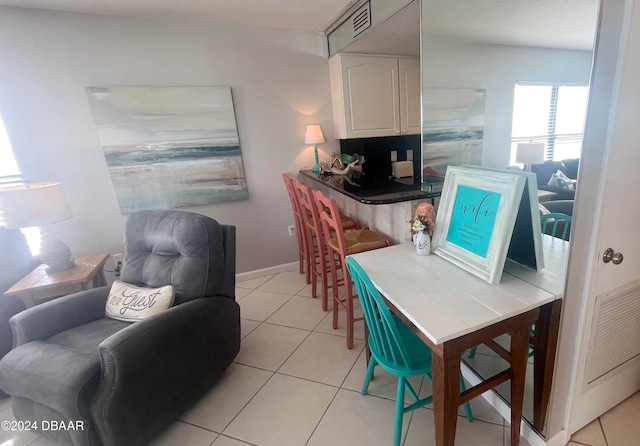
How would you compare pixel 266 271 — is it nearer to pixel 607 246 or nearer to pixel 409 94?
pixel 409 94

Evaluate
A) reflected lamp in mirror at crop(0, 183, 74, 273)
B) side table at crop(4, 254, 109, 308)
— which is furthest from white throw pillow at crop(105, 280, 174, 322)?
reflected lamp in mirror at crop(0, 183, 74, 273)

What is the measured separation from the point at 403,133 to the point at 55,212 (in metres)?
2.93

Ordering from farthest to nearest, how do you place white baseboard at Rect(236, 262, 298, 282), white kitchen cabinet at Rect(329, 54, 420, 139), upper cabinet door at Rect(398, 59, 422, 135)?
white baseboard at Rect(236, 262, 298, 282) < upper cabinet door at Rect(398, 59, 422, 135) < white kitchen cabinet at Rect(329, 54, 420, 139)

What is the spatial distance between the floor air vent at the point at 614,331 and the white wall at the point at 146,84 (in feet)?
8.24

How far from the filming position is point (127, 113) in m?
2.47

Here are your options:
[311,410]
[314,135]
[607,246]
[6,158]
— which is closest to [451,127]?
[607,246]

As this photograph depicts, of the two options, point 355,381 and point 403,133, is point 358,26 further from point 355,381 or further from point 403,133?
point 355,381

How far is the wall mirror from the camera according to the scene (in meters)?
1.09

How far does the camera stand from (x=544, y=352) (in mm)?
1155

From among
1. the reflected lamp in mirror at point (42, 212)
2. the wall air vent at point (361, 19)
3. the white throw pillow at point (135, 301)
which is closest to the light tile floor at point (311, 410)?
the white throw pillow at point (135, 301)

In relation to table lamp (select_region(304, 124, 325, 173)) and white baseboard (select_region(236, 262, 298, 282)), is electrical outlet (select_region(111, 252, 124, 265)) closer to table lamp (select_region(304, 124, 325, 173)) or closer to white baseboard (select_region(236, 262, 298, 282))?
white baseboard (select_region(236, 262, 298, 282))

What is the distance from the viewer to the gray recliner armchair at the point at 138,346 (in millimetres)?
1237

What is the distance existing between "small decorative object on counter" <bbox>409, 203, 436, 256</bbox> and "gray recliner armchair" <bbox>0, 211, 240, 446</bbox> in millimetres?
1081

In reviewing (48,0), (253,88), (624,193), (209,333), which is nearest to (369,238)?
(209,333)
